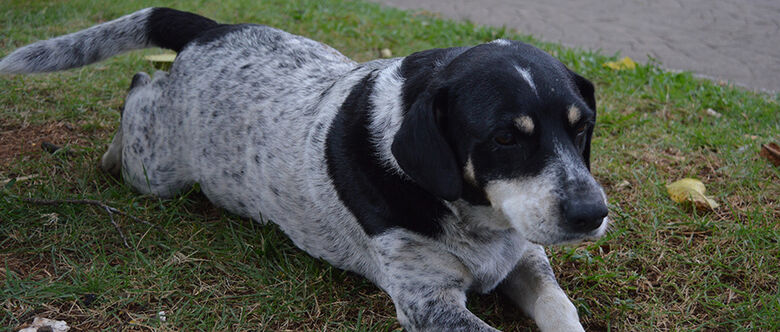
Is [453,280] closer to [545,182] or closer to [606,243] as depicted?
[545,182]

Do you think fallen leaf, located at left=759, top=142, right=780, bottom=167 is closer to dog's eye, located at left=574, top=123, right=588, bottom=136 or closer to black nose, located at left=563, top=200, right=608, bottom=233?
dog's eye, located at left=574, top=123, right=588, bottom=136

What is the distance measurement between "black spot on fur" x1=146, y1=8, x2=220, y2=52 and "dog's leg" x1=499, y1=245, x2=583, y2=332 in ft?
7.01

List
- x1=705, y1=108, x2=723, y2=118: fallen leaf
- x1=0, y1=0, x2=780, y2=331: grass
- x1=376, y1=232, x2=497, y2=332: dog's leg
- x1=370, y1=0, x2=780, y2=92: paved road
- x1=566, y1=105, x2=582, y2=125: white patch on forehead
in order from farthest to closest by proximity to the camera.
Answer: x1=370, y1=0, x2=780, y2=92: paved road, x1=705, y1=108, x2=723, y2=118: fallen leaf, x1=0, y1=0, x2=780, y2=331: grass, x1=376, y1=232, x2=497, y2=332: dog's leg, x1=566, y1=105, x2=582, y2=125: white patch on forehead

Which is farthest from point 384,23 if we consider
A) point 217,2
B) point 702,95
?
point 702,95

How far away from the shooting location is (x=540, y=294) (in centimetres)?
267

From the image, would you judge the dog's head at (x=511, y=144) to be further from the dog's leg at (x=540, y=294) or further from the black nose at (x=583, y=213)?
the dog's leg at (x=540, y=294)

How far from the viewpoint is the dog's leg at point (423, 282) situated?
2.49 metres

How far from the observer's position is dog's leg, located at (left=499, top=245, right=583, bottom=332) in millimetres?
2527

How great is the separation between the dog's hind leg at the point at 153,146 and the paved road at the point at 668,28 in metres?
4.21

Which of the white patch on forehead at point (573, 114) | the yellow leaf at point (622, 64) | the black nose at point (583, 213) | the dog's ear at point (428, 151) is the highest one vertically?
the white patch on forehead at point (573, 114)

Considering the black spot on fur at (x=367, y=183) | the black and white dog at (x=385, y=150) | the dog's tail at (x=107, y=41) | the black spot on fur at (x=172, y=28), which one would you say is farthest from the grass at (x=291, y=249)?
the black spot on fur at (x=172, y=28)

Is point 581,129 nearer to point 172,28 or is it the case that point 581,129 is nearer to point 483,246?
point 483,246

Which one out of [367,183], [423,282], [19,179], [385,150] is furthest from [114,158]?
[423,282]

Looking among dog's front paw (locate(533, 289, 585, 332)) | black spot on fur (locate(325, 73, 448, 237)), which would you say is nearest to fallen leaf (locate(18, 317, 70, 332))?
black spot on fur (locate(325, 73, 448, 237))
